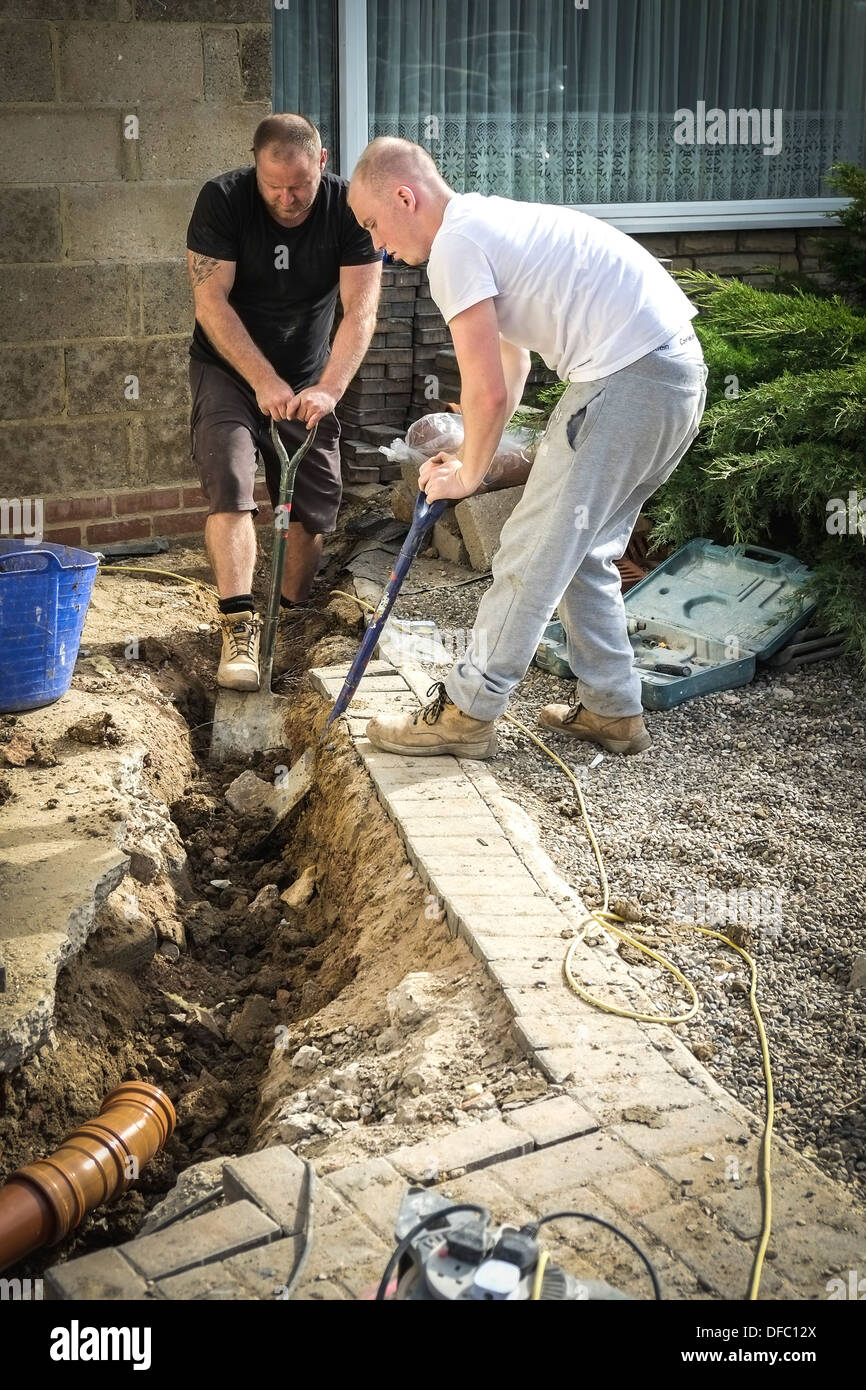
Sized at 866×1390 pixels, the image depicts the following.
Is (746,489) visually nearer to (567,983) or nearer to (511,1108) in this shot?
(567,983)

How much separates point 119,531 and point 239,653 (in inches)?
58.8

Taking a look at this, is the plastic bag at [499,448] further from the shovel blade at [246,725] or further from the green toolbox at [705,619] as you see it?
the shovel blade at [246,725]

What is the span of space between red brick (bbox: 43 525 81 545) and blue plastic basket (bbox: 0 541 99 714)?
1.50 metres

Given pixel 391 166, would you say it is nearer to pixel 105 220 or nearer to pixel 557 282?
pixel 557 282

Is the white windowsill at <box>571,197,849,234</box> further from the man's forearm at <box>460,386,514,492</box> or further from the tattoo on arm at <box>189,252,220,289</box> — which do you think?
the man's forearm at <box>460,386,514,492</box>

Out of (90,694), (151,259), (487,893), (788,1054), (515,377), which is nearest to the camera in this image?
(788,1054)

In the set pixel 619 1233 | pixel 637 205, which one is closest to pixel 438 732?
pixel 619 1233

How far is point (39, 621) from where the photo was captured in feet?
13.7

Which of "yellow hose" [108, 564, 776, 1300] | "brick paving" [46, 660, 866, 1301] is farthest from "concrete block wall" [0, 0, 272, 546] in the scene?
"brick paving" [46, 660, 866, 1301]

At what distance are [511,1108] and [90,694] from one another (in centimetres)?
255

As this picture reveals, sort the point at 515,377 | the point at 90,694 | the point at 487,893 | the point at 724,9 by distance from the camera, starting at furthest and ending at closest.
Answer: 1. the point at 724,9
2. the point at 90,694
3. the point at 515,377
4. the point at 487,893

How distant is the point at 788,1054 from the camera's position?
278cm

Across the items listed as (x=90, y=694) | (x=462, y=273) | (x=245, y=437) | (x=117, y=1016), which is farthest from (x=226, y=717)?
(x=462, y=273)

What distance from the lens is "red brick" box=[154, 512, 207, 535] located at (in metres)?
6.07
